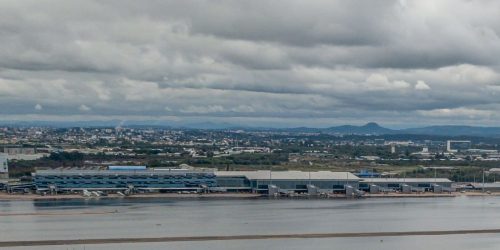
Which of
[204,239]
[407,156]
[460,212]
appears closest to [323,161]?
[407,156]

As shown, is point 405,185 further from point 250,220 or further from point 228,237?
point 228,237

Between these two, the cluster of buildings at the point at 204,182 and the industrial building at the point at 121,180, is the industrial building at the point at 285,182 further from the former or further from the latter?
the industrial building at the point at 121,180

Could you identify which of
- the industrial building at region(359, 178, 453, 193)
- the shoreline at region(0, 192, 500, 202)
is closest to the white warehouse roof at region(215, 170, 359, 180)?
the industrial building at region(359, 178, 453, 193)

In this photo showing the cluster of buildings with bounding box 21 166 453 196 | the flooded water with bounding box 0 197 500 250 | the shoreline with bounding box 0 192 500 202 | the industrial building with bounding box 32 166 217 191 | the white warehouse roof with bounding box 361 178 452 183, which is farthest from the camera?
the white warehouse roof with bounding box 361 178 452 183

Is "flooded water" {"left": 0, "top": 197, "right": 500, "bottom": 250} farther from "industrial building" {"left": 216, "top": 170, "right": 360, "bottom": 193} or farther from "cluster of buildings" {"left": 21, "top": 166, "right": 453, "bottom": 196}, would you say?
"cluster of buildings" {"left": 21, "top": 166, "right": 453, "bottom": 196}

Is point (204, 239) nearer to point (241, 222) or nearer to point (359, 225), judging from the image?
point (241, 222)

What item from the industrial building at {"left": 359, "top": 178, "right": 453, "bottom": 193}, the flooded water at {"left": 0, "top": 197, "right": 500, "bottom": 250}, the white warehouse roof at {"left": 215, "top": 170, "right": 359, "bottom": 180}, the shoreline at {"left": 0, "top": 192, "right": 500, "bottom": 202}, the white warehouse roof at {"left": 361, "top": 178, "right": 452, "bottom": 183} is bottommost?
the shoreline at {"left": 0, "top": 192, "right": 500, "bottom": 202}
